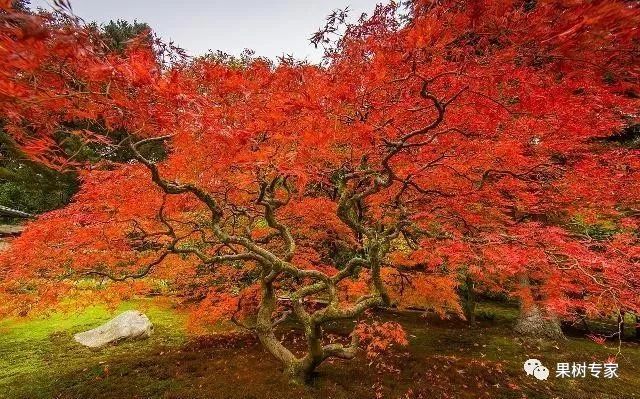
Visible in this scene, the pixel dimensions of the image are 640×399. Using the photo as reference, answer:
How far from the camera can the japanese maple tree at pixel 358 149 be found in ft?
11.7

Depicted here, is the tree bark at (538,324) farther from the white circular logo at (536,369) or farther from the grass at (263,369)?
the white circular logo at (536,369)

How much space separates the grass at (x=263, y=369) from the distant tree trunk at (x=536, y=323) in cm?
47

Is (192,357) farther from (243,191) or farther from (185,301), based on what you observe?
(185,301)

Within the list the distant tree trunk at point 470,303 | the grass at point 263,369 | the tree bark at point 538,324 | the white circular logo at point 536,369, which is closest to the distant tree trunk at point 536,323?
the tree bark at point 538,324

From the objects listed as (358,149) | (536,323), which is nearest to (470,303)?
(536,323)

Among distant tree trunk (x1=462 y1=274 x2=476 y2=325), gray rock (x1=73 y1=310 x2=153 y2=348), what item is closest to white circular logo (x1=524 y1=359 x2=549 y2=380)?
distant tree trunk (x1=462 y1=274 x2=476 y2=325)

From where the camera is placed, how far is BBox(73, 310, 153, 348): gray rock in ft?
25.3

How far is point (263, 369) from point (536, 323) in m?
7.01

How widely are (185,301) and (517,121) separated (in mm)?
9575

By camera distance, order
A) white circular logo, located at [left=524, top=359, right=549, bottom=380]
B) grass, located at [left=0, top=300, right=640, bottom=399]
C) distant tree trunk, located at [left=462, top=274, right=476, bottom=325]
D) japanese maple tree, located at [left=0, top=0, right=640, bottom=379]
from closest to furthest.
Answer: japanese maple tree, located at [left=0, top=0, right=640, bottom=379] → grass, located at [left=0, top=300, right=640, bottom=399] → white circular logo, located at [left=524, top=359, right=549, bottom=380] → distant tree trunk, located at [left=462, top=274, right=476, bottom=325]

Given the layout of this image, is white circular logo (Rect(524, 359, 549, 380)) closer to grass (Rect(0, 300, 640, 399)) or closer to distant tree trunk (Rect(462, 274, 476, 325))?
grass (Rect(0, 300, 640, 399))

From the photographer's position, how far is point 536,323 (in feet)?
28.6

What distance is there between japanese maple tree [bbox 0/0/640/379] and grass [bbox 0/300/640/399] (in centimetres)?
65

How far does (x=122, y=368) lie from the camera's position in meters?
6.14
